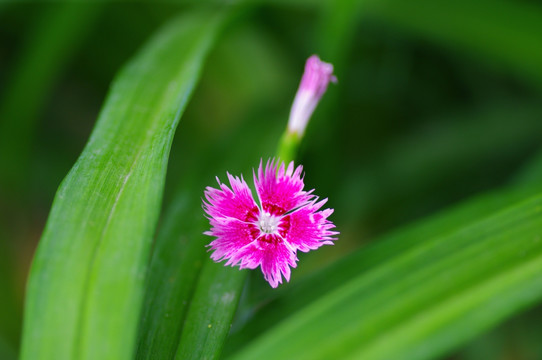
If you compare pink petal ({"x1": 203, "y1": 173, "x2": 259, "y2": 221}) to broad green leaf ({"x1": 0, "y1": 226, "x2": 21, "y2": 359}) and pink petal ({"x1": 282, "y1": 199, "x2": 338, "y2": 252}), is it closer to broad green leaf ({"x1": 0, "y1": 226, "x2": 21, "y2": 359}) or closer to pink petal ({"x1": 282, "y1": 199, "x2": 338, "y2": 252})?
pink petal ({"x1": 282, "y1": 199, "x2": 338, "y2": 252})

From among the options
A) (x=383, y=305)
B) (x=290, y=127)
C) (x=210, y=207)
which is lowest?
(x=383, y=305)

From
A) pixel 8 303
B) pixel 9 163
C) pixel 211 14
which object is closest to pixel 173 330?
pixel 211 14

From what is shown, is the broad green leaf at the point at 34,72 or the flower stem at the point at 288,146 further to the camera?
the broad green leaf at the point at 34,72

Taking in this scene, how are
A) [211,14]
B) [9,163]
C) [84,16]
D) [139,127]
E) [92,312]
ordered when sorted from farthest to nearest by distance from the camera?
[9,163] < [84,16] < [211,14] < [139,127] < [92,312]

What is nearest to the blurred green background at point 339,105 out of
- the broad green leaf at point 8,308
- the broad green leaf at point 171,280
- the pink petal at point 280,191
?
the broad green leaf at point 8,308

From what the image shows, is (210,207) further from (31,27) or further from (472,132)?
(31,27)

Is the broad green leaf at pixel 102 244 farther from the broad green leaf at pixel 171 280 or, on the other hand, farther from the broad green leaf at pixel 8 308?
the broad green leaf at pixel 8 308

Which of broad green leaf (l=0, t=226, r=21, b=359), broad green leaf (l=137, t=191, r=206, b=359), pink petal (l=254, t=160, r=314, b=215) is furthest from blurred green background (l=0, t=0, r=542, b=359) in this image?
pink petal (l=254, t=160, r=314, b=215)

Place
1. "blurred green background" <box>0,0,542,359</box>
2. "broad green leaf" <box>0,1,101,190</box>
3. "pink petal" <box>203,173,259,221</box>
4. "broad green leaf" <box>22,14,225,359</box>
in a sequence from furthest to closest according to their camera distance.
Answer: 1. "broad green leaf" <box>0,1,101,190</box>
2. "blurred green background" <box>0,0,542,359</box>
3. "pink petal" <box>203,173,259,221</box>
4. "broad green leaf" <box>22,14,225,359</box>
